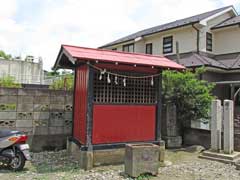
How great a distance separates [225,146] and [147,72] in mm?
3392

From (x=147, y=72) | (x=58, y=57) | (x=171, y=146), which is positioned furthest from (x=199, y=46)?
(x=58, y=57)

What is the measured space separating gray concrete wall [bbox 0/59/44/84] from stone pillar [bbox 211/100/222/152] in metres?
18.7

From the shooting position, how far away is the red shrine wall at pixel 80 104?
273 inches

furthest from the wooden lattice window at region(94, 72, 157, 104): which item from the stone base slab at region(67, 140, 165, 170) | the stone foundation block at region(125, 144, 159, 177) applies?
the stone foundation block at region(125, 144, 159, 177)

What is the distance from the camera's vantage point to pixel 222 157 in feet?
25.1

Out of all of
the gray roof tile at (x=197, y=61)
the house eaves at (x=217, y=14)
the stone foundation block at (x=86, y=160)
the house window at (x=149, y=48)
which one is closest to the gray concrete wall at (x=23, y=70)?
the house window at (x=149, y=48)

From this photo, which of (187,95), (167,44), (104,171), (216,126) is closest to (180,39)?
(167,44)

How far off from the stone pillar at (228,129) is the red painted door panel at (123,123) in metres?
2.35

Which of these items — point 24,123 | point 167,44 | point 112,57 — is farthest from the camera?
point 167,44

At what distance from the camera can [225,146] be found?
7.88m

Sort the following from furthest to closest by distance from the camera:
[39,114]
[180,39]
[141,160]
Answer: [180,39] < [39,114] < [141,160]

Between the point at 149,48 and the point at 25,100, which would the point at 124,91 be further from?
the point at 149,48

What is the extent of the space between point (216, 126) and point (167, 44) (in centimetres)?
979

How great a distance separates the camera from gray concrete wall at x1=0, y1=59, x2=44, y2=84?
2268cm
